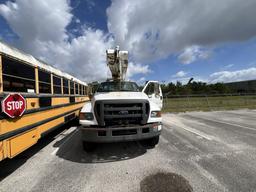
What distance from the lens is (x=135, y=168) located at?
3205 mm

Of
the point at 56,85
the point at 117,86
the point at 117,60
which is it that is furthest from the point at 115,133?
the point at 117,60

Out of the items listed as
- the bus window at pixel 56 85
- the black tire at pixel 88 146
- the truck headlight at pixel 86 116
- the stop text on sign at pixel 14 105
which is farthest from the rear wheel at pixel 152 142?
the bus window at pixel 56 85

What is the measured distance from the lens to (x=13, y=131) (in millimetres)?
2879

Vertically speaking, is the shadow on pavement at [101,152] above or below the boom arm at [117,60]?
below

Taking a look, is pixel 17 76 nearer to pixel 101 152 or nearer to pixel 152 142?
pixel 101 152

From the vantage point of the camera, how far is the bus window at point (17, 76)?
2986mm

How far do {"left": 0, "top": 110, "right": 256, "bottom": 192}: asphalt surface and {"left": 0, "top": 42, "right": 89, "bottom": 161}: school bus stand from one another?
59cm

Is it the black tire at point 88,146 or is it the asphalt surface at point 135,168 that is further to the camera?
the black tire at point 88,146

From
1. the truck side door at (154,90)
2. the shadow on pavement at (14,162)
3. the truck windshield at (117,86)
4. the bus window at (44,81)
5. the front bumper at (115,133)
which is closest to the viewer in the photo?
the shadow on pavement at (14,162)

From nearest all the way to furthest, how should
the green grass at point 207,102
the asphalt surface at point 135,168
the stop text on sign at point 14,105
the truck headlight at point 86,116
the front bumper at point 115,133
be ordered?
the asphalt surface at point 135,168 → the stop text on sign at point 14,105 → the front bumper at point 115,133 → the truck headlight at point 86,116 → the green grass at point 207,102

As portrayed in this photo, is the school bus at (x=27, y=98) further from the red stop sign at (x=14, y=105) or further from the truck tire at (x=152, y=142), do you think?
the truck tire at (x=152, y=142)

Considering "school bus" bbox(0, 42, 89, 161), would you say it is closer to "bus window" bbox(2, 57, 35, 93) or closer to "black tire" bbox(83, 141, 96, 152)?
"bus window" bbox(2, 57, 35, 93)

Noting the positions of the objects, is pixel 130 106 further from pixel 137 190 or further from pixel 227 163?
pixel 227 163

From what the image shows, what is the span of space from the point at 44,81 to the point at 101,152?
2609 mm
